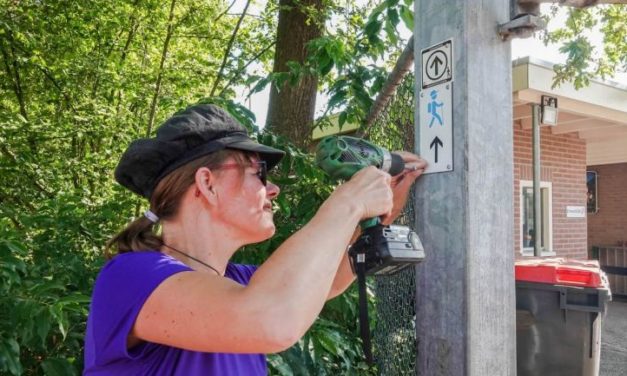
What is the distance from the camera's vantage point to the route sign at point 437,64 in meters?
1.68

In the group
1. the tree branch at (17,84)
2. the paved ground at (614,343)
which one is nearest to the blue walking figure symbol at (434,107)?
the paved ground at (614,343)

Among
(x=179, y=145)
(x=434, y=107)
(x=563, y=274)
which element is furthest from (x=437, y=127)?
(x=563, y=274)

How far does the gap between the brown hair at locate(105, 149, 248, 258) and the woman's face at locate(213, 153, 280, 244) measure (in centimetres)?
3

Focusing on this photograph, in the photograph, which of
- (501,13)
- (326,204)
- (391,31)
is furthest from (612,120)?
(326,204)

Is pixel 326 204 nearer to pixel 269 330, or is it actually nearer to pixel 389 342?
pixel 269 330

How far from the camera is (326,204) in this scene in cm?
134

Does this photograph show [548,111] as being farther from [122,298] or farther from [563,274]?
[122,298]

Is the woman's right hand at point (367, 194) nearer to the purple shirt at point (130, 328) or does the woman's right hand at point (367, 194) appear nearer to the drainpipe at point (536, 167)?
the purple shirt at point (130, 328)

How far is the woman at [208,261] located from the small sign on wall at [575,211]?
25.8 ft

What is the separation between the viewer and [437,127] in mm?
1712

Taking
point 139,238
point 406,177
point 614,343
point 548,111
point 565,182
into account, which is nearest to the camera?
point 139,238

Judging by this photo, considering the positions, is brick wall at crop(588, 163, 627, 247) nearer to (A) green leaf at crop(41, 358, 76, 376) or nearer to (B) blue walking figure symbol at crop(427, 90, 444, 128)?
(B) blue walking figure symbol at crop(427, 90, 444, 128)

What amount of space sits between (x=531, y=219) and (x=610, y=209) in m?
6.99

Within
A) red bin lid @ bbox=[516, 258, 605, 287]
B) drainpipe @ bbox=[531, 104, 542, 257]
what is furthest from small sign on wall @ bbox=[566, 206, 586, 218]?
red bin lid @ bbox=[516, 258, 605, 287]
